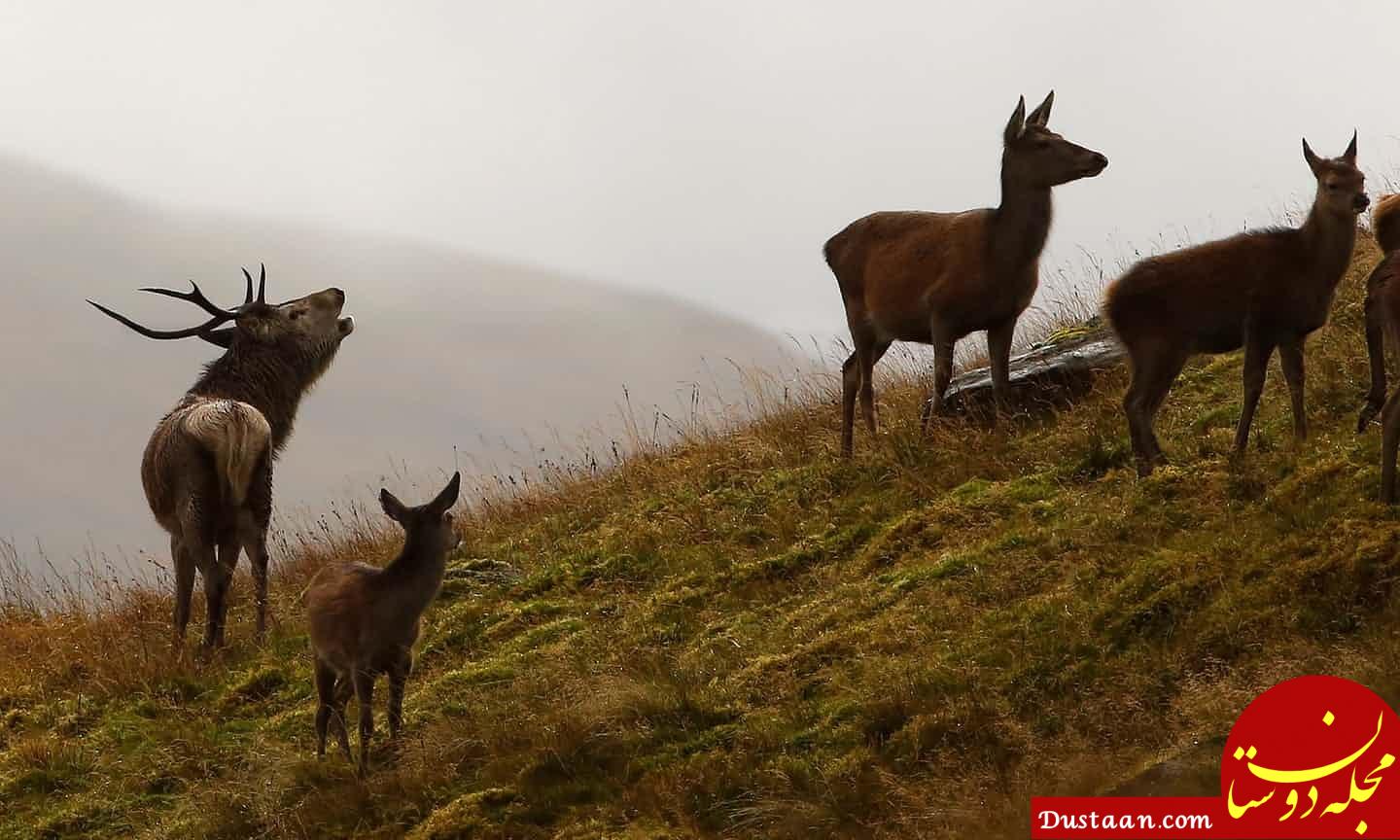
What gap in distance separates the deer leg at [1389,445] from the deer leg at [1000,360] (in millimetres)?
4058

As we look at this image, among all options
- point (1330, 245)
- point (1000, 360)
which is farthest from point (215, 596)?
point (1330, 245)

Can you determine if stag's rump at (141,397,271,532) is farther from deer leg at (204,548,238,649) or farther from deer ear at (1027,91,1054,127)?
deer ear at (1027,91,1054,127)

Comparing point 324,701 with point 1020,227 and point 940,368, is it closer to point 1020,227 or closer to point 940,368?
point 940,368

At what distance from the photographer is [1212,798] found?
573 cm

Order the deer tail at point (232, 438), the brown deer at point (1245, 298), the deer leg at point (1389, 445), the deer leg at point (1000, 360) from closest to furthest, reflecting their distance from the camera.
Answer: the deer leg at point (1389, 445) < the brown deer at point (1245, 298) < the deer tail at point (232, 438) < the deer leg at point (1000, 360)

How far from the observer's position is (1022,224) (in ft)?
39.0

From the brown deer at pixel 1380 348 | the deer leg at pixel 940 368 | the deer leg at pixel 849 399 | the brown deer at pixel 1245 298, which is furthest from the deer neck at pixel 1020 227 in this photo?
the brown deer at pixel 1380 348

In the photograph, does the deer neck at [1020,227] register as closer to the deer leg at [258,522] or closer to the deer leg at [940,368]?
the deer leg at [940,368]

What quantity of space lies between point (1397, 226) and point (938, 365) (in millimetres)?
3382

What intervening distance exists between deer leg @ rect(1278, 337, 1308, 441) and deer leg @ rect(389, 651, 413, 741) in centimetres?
509

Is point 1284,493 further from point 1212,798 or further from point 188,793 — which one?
point 188,793

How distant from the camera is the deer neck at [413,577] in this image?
836cm

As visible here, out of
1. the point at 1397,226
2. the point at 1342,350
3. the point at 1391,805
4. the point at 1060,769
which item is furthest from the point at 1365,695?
the point at 1342,350

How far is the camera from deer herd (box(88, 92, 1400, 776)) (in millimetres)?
8461
